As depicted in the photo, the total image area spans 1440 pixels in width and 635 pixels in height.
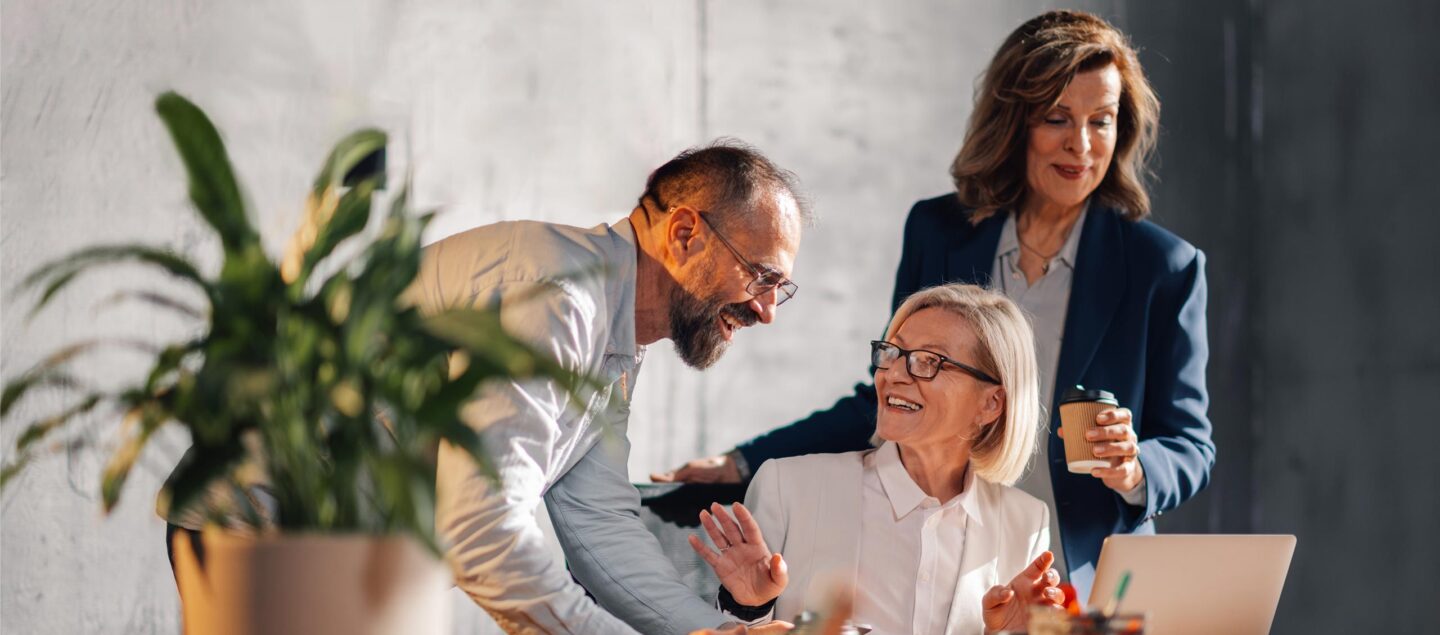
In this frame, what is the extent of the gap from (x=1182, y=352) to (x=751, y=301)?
3.12 feet

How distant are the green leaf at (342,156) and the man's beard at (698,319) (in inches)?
46.8

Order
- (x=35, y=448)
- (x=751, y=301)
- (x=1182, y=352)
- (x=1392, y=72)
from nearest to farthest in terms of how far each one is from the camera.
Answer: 1. (x=751, y=301)
2. (x=1182, y=352)
3. (x=35, y=448)
4. (x=1392, y=72)

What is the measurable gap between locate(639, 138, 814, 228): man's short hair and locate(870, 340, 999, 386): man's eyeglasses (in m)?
0.41

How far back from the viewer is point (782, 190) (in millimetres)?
2438

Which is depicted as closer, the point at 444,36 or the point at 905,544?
the point at 905,544

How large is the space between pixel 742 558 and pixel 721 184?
2.04 ft

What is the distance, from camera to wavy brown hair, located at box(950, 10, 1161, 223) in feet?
9.29

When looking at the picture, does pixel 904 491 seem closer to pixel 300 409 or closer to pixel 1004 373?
pixel 1004 373

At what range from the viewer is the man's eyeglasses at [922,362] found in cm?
267

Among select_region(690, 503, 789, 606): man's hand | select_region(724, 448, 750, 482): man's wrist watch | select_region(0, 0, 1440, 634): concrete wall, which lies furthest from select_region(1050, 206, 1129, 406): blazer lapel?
select_region(0, 0, 1440, 634): concrete wall

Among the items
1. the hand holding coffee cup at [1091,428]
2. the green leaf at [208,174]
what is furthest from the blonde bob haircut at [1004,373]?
the green leaf at [208,174]

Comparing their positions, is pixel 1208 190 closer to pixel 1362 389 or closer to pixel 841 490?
pixel 1362 389

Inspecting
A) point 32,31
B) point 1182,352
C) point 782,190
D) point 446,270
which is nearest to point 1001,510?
point 1182,352

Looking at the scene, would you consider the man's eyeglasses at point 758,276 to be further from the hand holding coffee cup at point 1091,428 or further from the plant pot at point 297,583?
the plant pot at point 297,583
